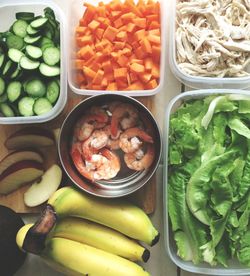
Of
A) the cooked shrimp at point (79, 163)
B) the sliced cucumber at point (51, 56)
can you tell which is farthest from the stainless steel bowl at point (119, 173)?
the sliced cucumber at point (51, 56)

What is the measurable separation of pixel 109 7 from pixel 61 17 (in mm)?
114

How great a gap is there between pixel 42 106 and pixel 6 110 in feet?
0.29

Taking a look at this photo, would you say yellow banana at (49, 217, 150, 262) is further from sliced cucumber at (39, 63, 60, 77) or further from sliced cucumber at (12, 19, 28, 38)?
sliced cucumber at (12, 19, 28, 38)

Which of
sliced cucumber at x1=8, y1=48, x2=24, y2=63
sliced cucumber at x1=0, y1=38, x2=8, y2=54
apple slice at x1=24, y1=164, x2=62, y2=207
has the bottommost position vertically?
apple slice at x1=24, y1=164, x2=62, y2=207

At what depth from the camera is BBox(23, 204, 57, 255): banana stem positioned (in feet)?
3.50

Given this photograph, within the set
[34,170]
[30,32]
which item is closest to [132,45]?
[30,32]

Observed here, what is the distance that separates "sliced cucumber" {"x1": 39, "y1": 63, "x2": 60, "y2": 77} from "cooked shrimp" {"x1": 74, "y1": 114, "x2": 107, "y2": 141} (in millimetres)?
121

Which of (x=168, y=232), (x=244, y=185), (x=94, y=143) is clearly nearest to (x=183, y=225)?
(x=168, y=232)

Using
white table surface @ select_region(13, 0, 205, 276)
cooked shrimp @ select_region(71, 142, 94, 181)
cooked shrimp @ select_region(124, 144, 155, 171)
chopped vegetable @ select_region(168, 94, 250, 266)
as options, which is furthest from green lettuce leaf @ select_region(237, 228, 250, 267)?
cooked shrimp @ select_region(71, 142, 94, 181)

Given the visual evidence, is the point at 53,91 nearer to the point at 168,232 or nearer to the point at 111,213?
the point at 111,213

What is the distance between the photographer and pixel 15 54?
1208 mm

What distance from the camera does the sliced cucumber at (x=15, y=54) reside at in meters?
1.20

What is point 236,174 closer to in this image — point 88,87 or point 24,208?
point 88,87

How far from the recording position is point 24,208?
125 centimetres
